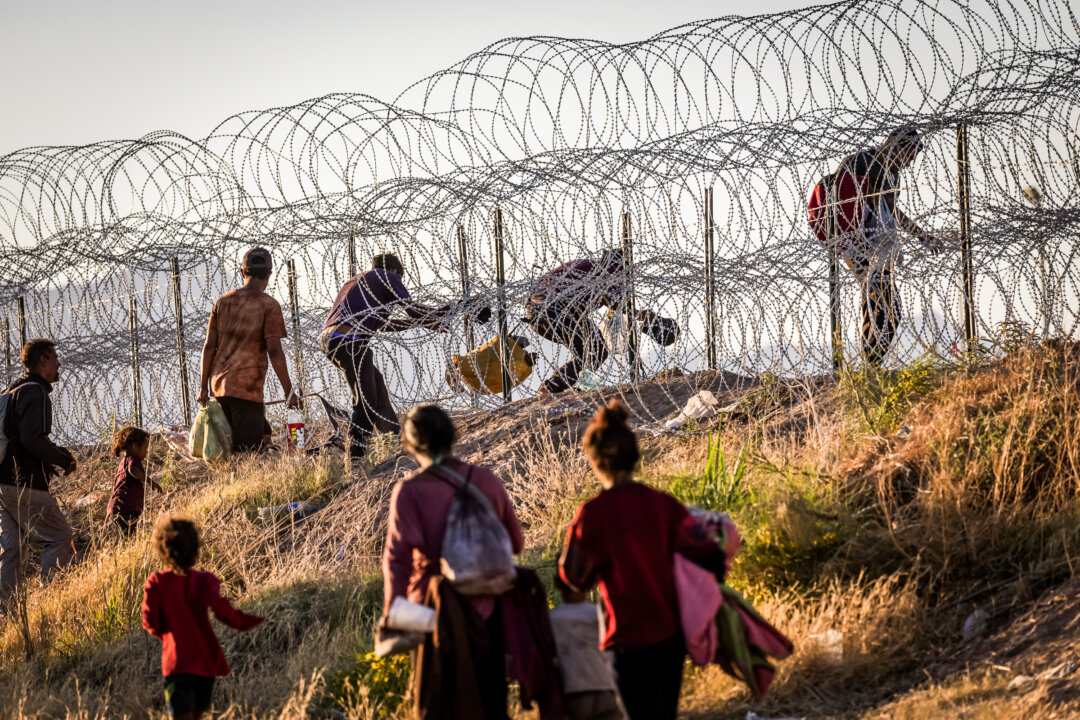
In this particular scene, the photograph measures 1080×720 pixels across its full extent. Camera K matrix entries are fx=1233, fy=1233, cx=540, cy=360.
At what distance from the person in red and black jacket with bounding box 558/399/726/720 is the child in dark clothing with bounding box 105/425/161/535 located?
5369 mm

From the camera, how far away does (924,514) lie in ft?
18.5

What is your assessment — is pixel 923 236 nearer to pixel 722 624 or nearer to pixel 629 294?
pixel 629 294

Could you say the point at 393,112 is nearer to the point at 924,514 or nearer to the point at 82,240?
the point at 82,240

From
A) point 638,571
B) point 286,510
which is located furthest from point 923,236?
point 638,571

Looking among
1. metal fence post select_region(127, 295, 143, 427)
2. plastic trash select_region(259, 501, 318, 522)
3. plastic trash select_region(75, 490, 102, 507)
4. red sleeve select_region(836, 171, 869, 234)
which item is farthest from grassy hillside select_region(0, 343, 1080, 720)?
metal fence post select_region(127, 295, 143, 427)

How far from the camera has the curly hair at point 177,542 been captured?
4949mm

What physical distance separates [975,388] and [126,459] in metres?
5.60

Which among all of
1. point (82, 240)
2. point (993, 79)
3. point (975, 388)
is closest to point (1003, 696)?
point (975, 388)

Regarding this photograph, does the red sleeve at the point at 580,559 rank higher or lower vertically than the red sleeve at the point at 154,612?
higher

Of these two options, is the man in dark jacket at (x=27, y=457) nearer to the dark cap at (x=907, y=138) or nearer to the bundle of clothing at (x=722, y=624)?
the bundle of clothing at (x=722, y=624)

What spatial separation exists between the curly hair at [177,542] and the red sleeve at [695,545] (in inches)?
84.5

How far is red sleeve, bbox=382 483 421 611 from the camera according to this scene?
390 cm

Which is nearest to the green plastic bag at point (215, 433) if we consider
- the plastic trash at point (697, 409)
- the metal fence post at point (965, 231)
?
the plastic trash at point (697, 409)

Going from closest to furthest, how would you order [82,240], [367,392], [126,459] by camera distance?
[126,459] < [367,392] < [82,240]
